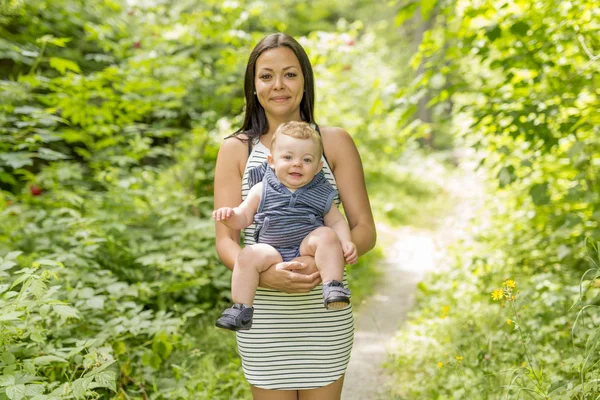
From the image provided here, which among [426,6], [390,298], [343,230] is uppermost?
[426,6]

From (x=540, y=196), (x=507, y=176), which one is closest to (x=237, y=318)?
(x=507, y=176)

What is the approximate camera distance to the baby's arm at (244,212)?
6.62ft

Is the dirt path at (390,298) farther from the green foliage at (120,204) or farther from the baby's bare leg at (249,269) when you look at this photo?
the baby's bare leg at (249,269)

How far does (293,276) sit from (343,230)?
10.8 inches

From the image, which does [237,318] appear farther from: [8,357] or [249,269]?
[8,357]

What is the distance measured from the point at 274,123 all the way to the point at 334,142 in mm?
258

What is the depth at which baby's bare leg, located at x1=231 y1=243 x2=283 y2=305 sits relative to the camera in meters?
1.93

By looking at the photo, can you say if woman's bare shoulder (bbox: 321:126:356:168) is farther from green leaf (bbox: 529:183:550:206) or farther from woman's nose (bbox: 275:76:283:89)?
green leaf (bbox: 529:183:550:206)

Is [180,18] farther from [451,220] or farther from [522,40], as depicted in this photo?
[451,220]

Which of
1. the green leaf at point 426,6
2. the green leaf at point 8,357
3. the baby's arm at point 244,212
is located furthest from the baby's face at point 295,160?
the green leaf at point 426,6

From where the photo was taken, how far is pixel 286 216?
202cm

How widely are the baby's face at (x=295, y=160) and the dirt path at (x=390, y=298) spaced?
1.78m

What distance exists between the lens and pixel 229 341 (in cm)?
392

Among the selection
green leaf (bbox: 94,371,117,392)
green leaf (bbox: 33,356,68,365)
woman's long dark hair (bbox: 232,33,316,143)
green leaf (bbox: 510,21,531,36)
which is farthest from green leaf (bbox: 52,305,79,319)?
green leaf (bbox: 510,21,531,36)
